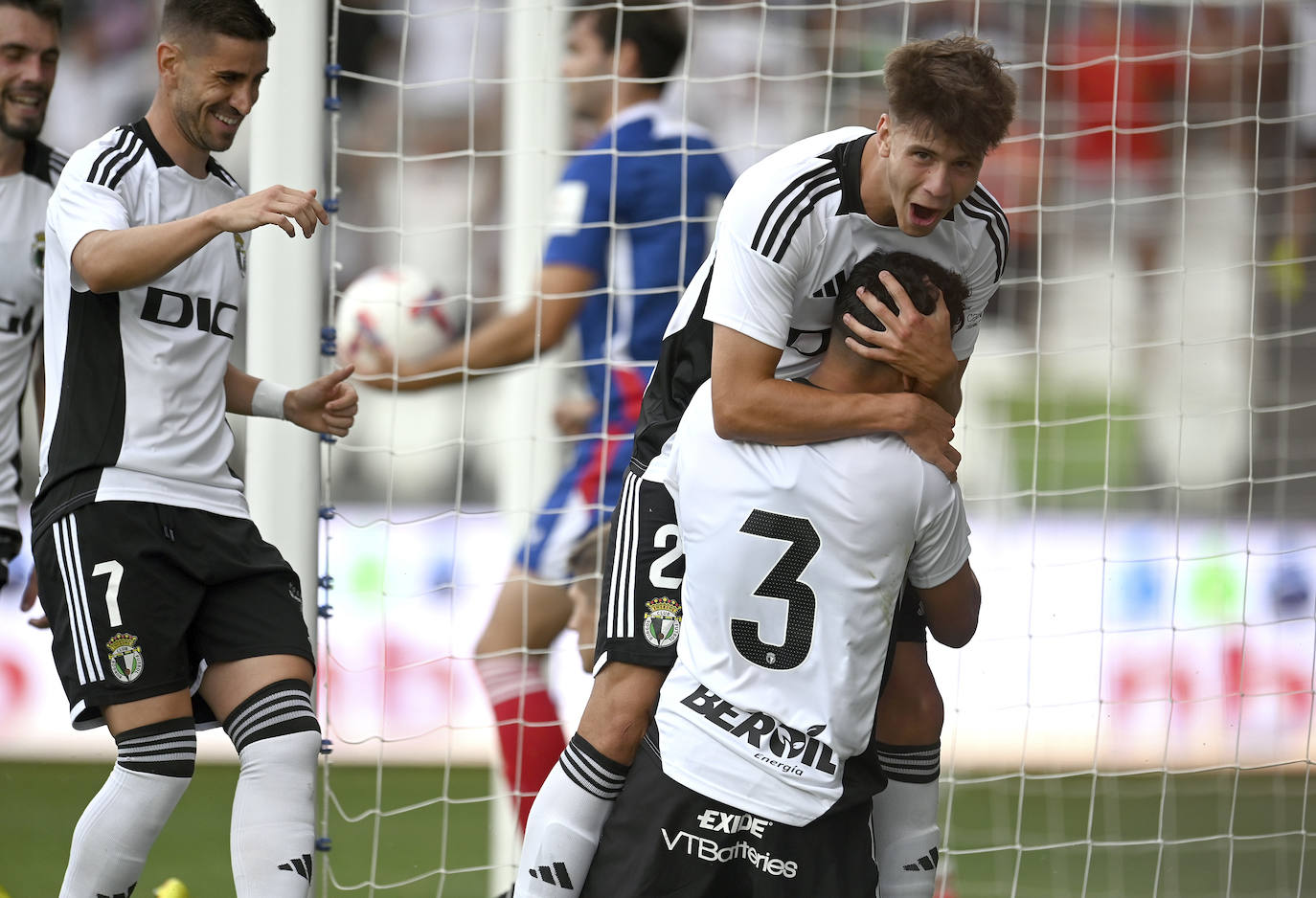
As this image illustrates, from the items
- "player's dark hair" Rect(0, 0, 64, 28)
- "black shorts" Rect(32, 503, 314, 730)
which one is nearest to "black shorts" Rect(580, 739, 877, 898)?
"black shorts" Rect(32, 503, 314, 730)

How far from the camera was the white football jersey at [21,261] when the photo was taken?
3.37 m

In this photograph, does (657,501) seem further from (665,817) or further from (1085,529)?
(1085,529)

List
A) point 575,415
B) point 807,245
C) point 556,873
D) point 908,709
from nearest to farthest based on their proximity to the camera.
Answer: point 807,245
point 556,873
point 908,709
point 575,415

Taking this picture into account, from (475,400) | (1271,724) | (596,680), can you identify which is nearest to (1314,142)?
(1271,724)

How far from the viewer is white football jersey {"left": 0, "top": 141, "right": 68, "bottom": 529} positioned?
3373 millimetres

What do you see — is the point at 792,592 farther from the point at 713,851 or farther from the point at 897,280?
the point at 897,280

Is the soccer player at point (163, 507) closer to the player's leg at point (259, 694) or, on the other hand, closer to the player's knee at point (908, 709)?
the player's leg at point (259, 694)

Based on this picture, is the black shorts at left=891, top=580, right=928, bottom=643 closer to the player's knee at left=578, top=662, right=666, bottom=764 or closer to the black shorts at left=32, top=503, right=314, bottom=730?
the player's knee at left=578, top=662, right=666, bottom=764

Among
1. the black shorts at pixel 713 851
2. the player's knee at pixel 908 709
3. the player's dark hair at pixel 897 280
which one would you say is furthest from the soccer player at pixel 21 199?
the player's dark hair at pixel 897 280

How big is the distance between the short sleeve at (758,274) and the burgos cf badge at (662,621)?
0.50m

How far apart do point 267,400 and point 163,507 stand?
1.22 ft

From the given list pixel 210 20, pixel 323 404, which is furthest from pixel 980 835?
pixel 210 20

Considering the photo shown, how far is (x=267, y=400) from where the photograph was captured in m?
2.83

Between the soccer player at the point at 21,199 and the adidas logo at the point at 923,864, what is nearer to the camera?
the adidas logo at the point at 923,864
